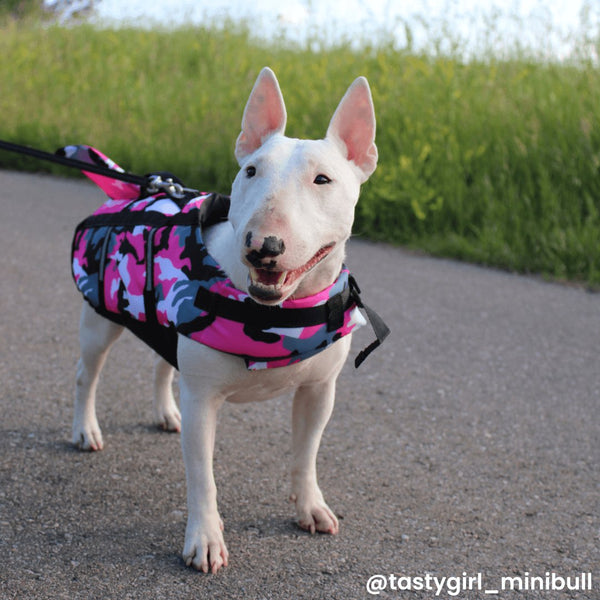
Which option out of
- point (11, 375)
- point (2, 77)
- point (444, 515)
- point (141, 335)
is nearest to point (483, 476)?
point (444, 515)

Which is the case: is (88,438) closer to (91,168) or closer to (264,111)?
(91,168)

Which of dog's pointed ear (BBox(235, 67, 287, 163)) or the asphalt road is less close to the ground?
dog's pointed ear (BBox(235, 67, 287, 163))

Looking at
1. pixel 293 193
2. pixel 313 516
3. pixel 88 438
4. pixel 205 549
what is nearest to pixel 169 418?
pixel 88 438

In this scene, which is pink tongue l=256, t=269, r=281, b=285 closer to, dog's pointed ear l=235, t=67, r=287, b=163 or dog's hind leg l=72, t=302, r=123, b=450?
dog's pointed ear l=235, t=67, r=287, b=163

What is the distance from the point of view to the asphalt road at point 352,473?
2.55m

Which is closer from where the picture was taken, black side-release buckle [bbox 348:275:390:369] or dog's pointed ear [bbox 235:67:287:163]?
dog's pointed ear [bbox 235:67:287:163]

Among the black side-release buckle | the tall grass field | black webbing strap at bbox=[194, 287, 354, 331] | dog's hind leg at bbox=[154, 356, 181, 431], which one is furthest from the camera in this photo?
the tall grass field

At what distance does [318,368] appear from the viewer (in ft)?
8.54

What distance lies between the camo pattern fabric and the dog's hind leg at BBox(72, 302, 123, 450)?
150mm

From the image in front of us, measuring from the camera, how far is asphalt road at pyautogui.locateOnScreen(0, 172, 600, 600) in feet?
8.38

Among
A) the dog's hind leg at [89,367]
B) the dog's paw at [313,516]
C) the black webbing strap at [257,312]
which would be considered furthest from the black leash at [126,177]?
the dog's paw at [313,516]

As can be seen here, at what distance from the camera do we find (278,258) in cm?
204

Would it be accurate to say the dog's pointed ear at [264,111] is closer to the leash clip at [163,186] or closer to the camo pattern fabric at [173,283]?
the camo pattern fabric at [173,283]

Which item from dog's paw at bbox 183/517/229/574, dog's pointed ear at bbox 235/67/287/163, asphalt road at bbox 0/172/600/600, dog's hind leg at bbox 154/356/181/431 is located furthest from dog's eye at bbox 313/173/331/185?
dog's hind leg at bbox 154/356/181/431
